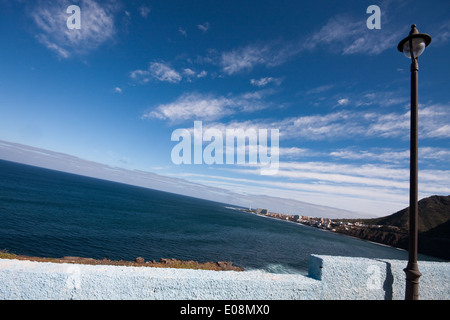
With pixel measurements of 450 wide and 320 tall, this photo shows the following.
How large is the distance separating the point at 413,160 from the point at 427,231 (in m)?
92.8

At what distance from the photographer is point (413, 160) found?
13.4 ft

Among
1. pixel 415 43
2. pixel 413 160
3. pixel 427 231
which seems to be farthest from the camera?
pixel 427 231

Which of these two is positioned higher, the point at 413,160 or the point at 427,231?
the point at 413,160

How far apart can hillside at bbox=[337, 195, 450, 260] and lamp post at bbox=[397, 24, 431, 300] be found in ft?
246

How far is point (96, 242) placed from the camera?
2373cm

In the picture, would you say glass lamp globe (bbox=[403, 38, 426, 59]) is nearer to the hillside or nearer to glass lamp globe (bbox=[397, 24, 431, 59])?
glass lamp globe (bbox=[397, 24, 431, 59])

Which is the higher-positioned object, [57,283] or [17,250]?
[57,283]

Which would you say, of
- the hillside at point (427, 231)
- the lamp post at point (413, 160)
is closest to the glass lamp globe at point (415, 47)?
the lamp post at point (413, 160)

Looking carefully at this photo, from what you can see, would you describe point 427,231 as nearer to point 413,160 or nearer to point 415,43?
point 413,160

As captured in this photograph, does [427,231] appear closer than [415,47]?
No

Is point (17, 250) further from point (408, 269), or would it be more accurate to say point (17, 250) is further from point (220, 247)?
point (408, 269)

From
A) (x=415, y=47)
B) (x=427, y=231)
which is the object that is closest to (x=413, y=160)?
(x=415, y=47)
